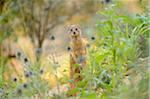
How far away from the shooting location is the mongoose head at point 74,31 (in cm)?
672

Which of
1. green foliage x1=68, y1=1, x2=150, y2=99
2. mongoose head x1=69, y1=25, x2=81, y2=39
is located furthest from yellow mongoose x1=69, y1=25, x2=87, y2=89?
green foliage x1=68, y1=1, x2=150, y2=99

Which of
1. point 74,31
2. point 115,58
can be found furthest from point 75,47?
point 115,58

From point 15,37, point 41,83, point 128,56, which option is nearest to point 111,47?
point 128,56

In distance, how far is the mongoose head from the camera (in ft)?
22.0

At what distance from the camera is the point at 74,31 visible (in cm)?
674

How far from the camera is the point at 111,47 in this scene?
4.68 metres

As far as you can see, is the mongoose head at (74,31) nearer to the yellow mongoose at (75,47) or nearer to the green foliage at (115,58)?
the yellow mongoose at (75,47)

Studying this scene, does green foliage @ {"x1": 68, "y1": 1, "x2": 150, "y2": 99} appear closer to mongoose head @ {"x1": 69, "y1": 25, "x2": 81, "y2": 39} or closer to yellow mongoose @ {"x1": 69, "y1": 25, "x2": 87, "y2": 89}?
yellow mongoose @ {"x1": 69, "y1": 25, "x2": 87, "y2": 89}

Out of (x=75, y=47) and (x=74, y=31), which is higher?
(x=74, y=31)

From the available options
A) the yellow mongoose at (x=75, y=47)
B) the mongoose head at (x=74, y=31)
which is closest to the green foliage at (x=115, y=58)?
the yellow mongoose at (x=75, y=47)

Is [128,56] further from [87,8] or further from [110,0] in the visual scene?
→ [87,8]

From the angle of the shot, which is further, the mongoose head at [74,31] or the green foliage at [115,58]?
the mongoose head at [74,31]

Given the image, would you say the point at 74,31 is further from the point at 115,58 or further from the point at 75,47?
the point at 115,58

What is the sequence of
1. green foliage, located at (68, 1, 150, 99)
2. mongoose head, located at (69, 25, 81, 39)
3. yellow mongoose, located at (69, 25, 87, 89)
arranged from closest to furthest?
green foliage, located at (68, 1, 150, 99), yellow mongoose, located at (69, 25, 87, 89), mongoose head, located at (69, 25, 81, 39)
